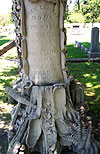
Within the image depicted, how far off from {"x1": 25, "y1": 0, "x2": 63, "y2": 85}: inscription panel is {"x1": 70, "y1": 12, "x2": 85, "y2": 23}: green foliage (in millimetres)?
29810

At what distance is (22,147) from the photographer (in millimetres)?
A: 2867

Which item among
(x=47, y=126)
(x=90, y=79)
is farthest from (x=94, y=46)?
(x=47, y=126)

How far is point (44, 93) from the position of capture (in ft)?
9.60

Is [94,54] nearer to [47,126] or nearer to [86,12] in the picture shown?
[47,126]

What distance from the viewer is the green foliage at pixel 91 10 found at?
2702 centimetres

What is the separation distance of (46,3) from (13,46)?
42.1ft

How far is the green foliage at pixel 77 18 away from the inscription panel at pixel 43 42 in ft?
97.8

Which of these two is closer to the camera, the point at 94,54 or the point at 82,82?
the point at 82,82

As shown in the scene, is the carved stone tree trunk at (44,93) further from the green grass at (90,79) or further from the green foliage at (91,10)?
the green foliage at (91,10)

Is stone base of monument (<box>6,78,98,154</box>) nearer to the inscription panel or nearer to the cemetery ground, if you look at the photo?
Answer: the inscription panel

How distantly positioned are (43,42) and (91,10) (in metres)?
28.4

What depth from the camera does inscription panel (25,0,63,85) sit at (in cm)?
276

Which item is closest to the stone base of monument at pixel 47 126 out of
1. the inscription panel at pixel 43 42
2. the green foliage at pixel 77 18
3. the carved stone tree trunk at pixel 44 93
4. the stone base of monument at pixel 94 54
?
the carved stone tree trunk at pixel 44 93

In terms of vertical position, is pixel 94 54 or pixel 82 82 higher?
pixel 94 54
